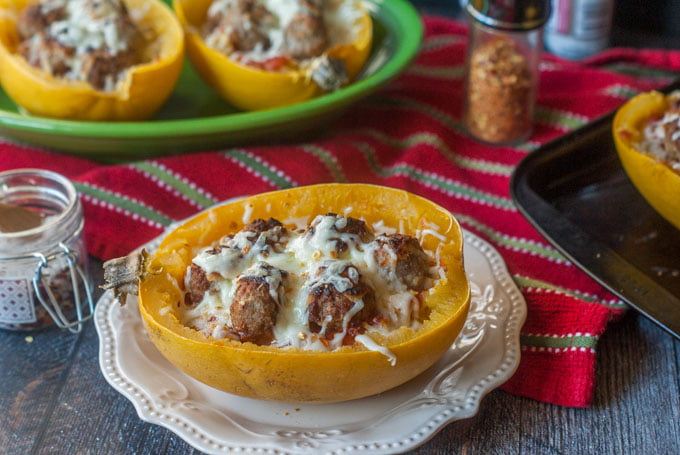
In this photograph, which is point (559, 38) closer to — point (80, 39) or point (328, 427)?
point (80, 39)

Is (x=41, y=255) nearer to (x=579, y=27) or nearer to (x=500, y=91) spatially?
(x=500, y=91)

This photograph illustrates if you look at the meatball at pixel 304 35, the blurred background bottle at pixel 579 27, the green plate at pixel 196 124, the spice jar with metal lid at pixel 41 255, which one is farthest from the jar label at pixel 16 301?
the blurred background bottle at pixel 579 27

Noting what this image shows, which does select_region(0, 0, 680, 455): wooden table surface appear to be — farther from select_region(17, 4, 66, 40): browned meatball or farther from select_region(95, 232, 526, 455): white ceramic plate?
select_region(17, 4, 66, 40): browned meatball

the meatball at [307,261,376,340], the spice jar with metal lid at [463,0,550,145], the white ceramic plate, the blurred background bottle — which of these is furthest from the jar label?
the blurred background bottle

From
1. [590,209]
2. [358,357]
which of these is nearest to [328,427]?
[358,357]

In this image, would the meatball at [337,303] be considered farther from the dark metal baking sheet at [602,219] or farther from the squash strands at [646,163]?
the squash strands at [646,163]

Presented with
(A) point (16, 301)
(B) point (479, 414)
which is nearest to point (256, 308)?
(B) point (479, 414)
